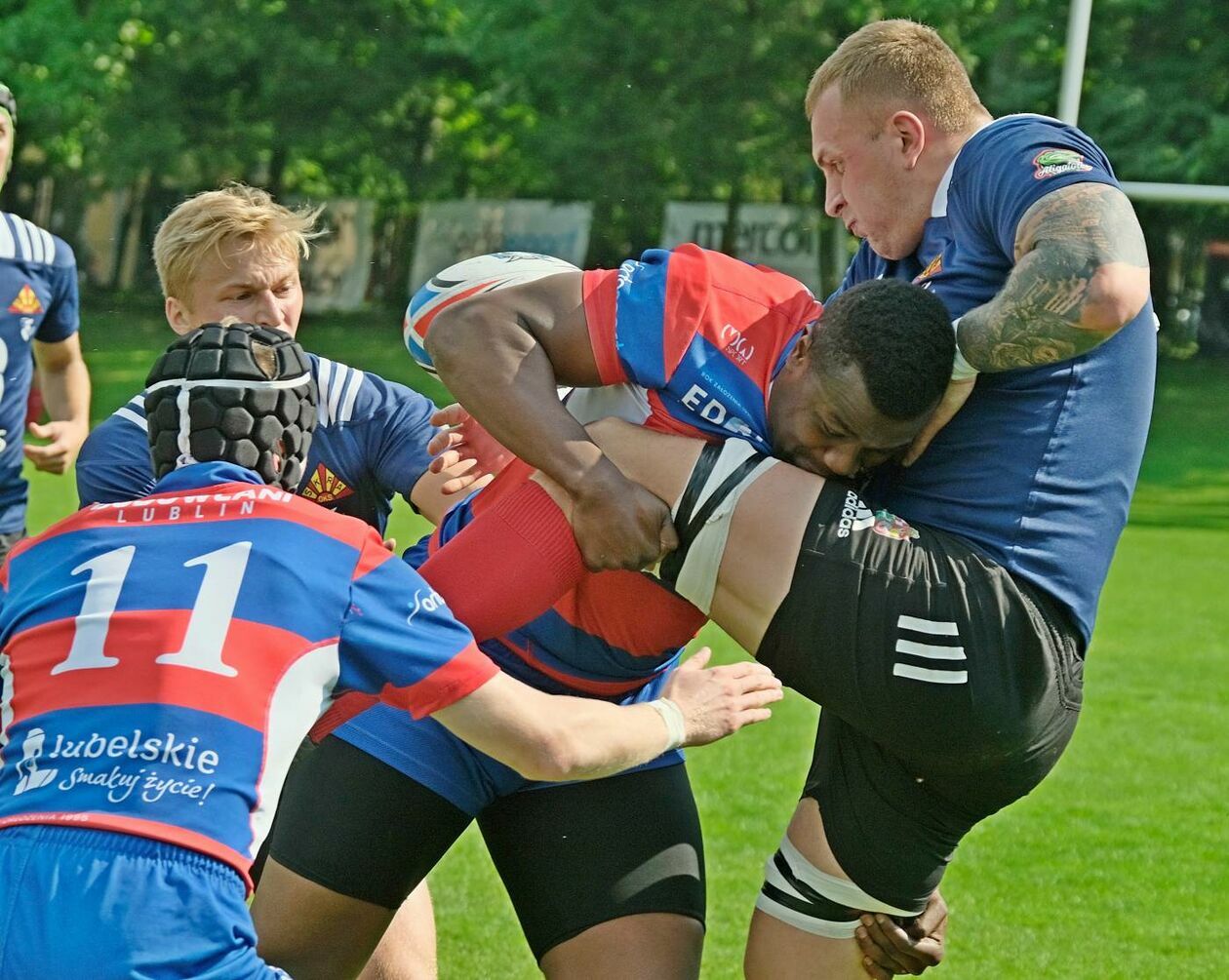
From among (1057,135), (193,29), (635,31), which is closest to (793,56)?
(635,31)

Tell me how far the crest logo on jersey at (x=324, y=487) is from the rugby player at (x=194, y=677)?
1217 millimetres

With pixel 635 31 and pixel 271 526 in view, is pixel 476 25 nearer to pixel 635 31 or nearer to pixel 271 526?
pixel 635 31

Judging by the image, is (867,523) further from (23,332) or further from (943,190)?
(23,332)

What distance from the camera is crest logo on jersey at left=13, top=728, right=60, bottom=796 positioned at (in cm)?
238

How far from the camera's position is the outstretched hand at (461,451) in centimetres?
376

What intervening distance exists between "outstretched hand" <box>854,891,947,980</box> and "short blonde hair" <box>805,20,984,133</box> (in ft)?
5.52

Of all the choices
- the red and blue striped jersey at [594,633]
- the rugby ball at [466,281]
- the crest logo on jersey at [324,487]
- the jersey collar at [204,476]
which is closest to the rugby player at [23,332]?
the crest logo on jersey at [324,487]

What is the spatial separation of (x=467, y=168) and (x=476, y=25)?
318cm

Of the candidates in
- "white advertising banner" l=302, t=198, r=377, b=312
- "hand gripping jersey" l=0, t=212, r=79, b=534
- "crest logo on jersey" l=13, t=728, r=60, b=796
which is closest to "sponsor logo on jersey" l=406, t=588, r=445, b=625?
"crest logo on jersey" l=13, t=728, r=60, b=796

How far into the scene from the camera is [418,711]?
256 cm

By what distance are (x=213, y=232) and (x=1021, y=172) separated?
197 cm

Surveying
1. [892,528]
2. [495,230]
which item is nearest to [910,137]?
[892,528]

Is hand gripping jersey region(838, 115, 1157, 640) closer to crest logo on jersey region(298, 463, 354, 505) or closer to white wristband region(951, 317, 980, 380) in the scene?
white wristband region(951, 317, 980, 380)

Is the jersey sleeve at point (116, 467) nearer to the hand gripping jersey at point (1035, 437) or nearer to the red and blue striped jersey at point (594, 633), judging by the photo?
the red and blue striped jersey at point (594, 633)
